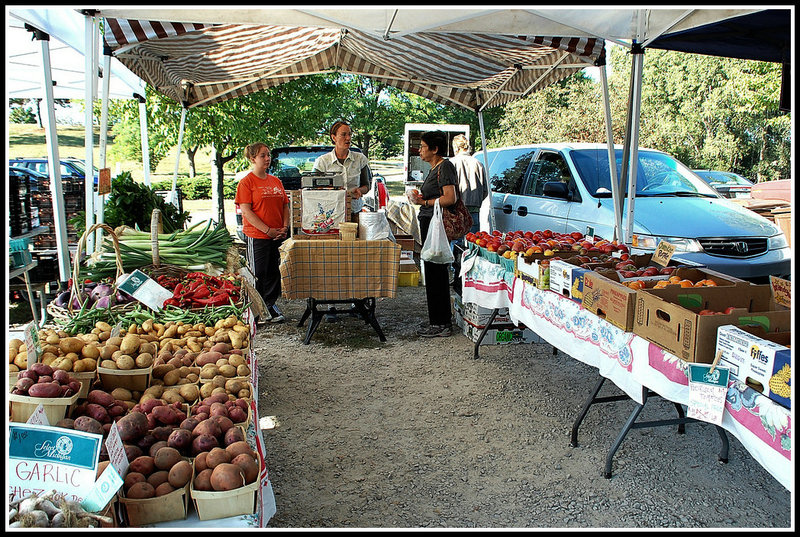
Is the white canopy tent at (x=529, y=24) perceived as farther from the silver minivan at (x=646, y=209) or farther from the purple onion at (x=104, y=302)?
the purple onion at (x=104, y=302)

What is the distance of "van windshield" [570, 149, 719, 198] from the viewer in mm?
7152

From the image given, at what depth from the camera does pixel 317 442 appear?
3.96 meters

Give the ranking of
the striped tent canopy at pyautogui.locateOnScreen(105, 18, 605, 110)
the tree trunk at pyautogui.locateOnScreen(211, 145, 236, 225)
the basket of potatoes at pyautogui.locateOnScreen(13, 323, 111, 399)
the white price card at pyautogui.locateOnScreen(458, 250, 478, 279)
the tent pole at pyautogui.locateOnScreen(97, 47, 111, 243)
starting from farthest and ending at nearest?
the tree trunk at pyautogui.locateOnScreen(211, 145, 236, 225) < the striped tent canopy at pyautogui.locateOnScreen(105, 18, 605, 110) < the white price card at pyautogui.locateOnScreen(458, 250, 478, 279) < the tent pole at pyautogui.locateOnScreen(97, 47, 111, 243) < the basket of potatoes at pyautogui.locateOnScreen(13, 323, 111, 399)

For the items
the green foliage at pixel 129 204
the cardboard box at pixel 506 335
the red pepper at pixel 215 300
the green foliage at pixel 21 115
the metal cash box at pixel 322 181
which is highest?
the green foliage at pixel 21 115

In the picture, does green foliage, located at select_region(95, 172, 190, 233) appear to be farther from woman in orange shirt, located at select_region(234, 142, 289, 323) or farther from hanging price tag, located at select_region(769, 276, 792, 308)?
hanging price tag, located at select_region(769, 276, 792, 308)

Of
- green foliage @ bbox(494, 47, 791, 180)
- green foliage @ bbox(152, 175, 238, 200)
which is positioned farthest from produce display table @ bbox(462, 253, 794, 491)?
green foliage @ bbox(152, 175, 238, 200)

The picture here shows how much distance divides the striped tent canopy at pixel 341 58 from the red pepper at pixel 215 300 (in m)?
2.52

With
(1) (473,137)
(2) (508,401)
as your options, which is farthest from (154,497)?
(1) (473,137)

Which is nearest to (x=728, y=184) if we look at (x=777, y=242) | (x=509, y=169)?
(x=509, y=169)

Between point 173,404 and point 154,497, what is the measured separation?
64 cm

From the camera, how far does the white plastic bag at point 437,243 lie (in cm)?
590

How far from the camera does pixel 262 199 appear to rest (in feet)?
20.9

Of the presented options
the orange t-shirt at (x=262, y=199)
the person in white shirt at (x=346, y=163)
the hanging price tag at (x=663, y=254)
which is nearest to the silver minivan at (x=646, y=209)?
the hanging price tag at (x=663, y=254)

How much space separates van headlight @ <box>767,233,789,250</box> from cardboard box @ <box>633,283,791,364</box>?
152 inches
